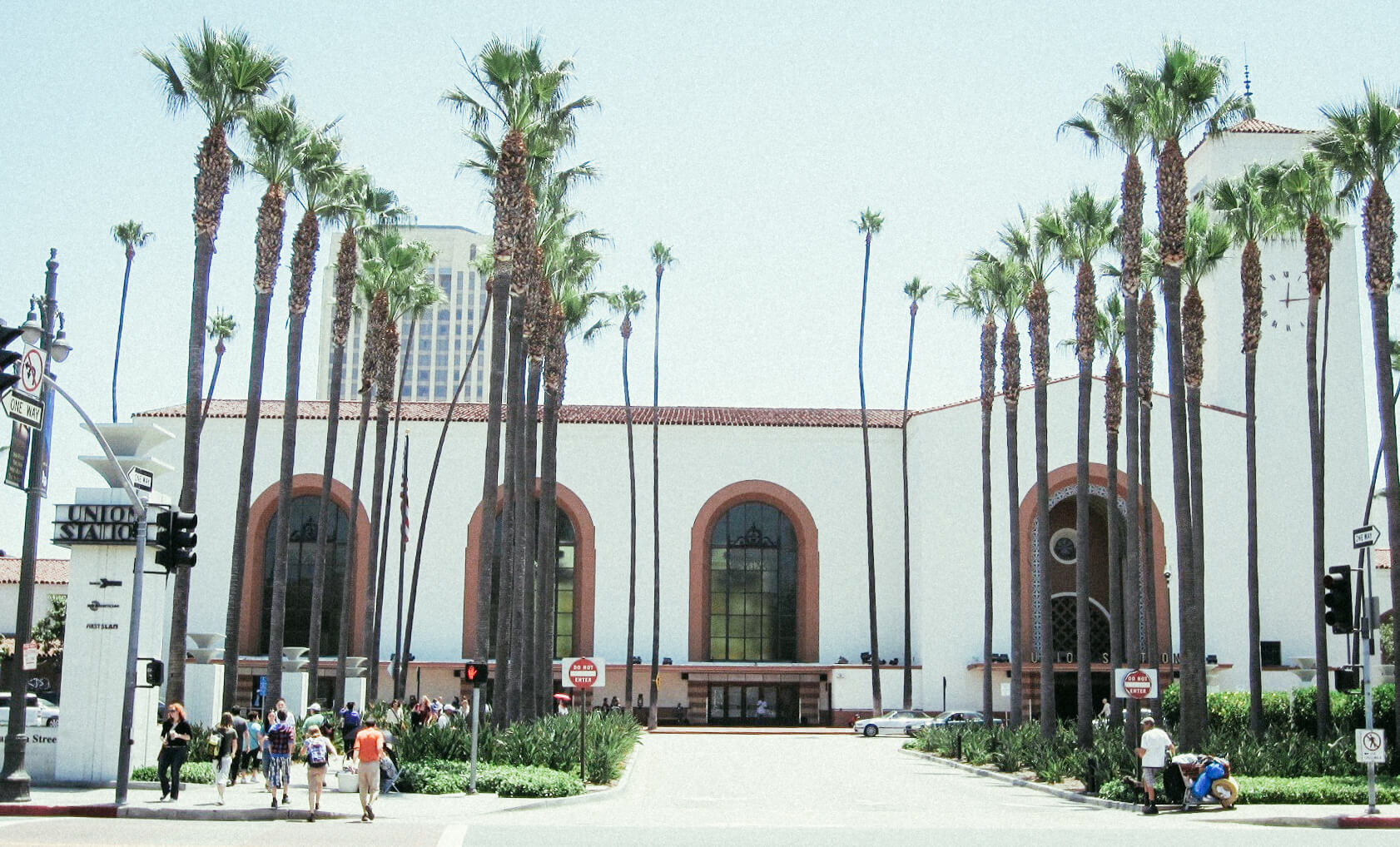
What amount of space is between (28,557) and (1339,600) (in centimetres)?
2085

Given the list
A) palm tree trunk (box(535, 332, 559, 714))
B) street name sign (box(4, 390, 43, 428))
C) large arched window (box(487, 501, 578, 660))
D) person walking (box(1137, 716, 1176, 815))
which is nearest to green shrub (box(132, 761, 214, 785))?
street name sign (box(4, 390, 43, 428))

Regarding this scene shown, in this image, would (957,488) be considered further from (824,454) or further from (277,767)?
(277,767)

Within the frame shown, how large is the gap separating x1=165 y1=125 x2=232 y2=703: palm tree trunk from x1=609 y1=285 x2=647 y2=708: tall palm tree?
2271 centimetres

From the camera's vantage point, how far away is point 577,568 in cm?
5272

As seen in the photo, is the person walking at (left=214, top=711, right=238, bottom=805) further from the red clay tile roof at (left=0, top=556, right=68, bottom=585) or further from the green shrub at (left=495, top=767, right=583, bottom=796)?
the red clay tile roof at (left=0, top=556, right=68, bottom=585)

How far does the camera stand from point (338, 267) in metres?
33.8

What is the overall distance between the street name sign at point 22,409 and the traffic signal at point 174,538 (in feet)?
12.7

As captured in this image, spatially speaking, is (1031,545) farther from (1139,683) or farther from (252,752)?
(252,752)

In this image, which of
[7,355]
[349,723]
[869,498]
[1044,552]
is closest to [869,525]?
[869,498]

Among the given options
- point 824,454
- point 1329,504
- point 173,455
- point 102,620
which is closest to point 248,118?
point 102,620

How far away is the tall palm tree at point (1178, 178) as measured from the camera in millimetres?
26891

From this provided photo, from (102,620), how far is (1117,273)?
1018 inches

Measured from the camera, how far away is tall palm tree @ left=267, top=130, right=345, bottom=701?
30406 millimetres

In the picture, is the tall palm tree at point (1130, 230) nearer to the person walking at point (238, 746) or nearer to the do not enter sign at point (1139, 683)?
the do not enter sign at point (1139, 683)
